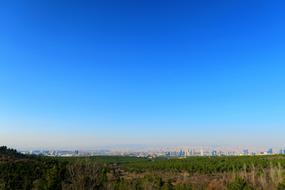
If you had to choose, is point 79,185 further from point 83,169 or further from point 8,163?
Result: point 8,163

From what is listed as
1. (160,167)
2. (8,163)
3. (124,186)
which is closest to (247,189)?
(124,186)

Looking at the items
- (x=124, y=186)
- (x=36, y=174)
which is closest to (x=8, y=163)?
(x=36, y=174)

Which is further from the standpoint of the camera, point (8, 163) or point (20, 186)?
point (8, 163)

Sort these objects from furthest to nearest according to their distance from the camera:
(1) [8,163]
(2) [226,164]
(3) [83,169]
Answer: (2) [226,164], (1) [8,163], (3) [83,169]

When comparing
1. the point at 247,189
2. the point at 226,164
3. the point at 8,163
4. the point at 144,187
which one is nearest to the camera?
the point at 247,189

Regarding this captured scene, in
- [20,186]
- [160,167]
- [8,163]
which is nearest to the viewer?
[20,186]

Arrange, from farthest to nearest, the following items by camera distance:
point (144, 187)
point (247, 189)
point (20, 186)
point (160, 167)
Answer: point (160, 167) → point (20, 186) → point (144, 187) → point (247, 189)

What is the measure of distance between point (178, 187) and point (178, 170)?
178 feet

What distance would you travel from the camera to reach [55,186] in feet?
129

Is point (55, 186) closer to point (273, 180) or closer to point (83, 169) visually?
point (83, 169)

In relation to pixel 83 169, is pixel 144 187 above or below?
below

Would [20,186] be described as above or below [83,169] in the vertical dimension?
below

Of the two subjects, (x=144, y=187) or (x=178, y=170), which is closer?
(x=144, y=187)

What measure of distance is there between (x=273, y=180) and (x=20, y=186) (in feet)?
127
